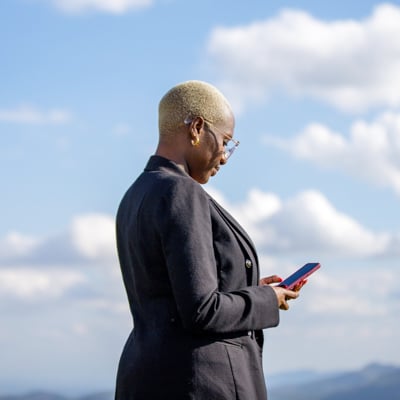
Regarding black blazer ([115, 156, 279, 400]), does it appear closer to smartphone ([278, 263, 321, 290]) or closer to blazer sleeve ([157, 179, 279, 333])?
blazer sleeve ([157, 179, 279, 333])

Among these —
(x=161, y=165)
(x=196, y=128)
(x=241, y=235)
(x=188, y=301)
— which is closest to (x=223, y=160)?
(x=196, y=128)

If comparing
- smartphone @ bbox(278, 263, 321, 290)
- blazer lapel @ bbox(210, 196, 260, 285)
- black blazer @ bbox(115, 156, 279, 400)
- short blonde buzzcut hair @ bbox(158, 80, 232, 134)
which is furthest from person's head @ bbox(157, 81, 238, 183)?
smartphone @ bbox(278, 263, 321, 290)

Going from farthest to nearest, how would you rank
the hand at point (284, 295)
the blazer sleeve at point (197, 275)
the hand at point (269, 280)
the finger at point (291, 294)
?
the hand at point (269, 280)
the finger at point (291, 294)
the hand at point (284, 295)
the blazer sleeve at point (197, 275)

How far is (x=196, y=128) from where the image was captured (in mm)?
8039

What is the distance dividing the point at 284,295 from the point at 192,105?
4.94 feet

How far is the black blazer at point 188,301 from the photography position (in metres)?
7.53

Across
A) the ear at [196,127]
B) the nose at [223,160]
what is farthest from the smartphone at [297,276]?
the ear at [196,127]

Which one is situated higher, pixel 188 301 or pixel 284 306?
pixel 284 306

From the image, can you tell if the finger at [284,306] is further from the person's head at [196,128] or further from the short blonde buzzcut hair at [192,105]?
the short blonde buzzcut hair at [192,105]

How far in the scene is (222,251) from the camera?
785 cm

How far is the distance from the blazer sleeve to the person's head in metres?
0.33

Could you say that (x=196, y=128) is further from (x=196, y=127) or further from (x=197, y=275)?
(x=197, y=275)

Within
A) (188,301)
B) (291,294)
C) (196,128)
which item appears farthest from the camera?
(291,294)

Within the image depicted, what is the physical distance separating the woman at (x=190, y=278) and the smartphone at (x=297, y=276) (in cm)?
7
